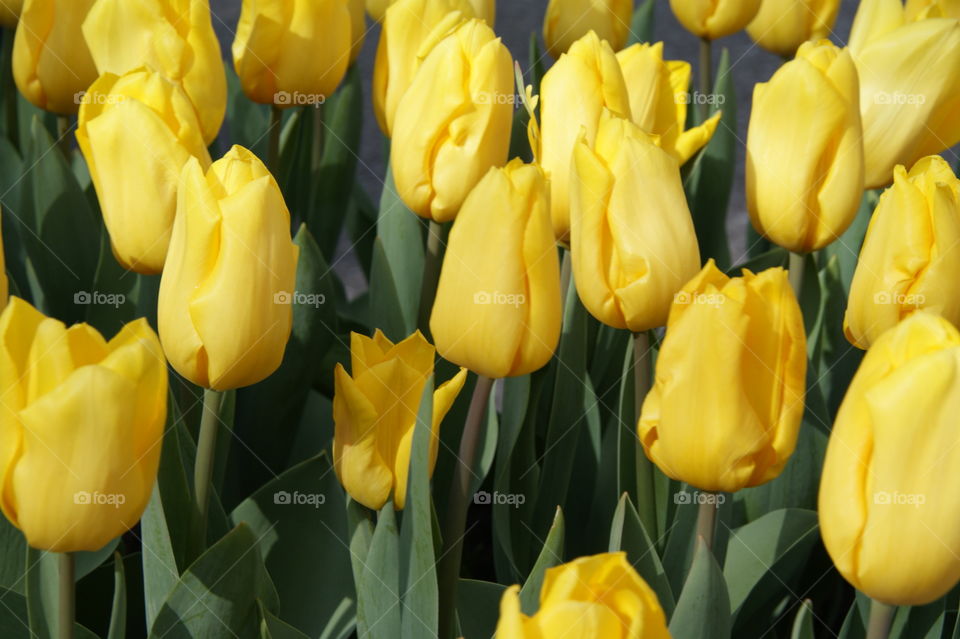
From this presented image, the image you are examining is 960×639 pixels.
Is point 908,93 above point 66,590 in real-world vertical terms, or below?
above

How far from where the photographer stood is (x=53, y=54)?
4.12ft

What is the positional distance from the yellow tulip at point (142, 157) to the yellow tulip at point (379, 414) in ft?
0.62

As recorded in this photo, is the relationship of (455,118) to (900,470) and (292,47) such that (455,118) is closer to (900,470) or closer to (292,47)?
(292,47)

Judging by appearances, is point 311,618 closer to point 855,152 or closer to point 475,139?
point 475,139

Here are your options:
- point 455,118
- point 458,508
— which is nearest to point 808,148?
point 455,118

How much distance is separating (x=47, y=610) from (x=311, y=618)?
213 mm

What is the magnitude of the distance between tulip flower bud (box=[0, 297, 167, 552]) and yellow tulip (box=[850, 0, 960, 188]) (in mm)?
740

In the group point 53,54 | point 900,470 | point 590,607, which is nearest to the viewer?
point 590,607

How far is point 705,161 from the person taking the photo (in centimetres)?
146

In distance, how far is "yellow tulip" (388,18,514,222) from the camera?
99 cm

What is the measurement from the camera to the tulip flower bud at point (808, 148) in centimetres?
98

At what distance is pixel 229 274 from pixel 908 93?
0.68 m

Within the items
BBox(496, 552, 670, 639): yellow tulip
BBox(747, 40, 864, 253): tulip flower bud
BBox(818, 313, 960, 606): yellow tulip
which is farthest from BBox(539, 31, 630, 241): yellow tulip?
BBox(496, 552, 670, 639): yellow tulip

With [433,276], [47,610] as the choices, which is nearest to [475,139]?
[433,276]
